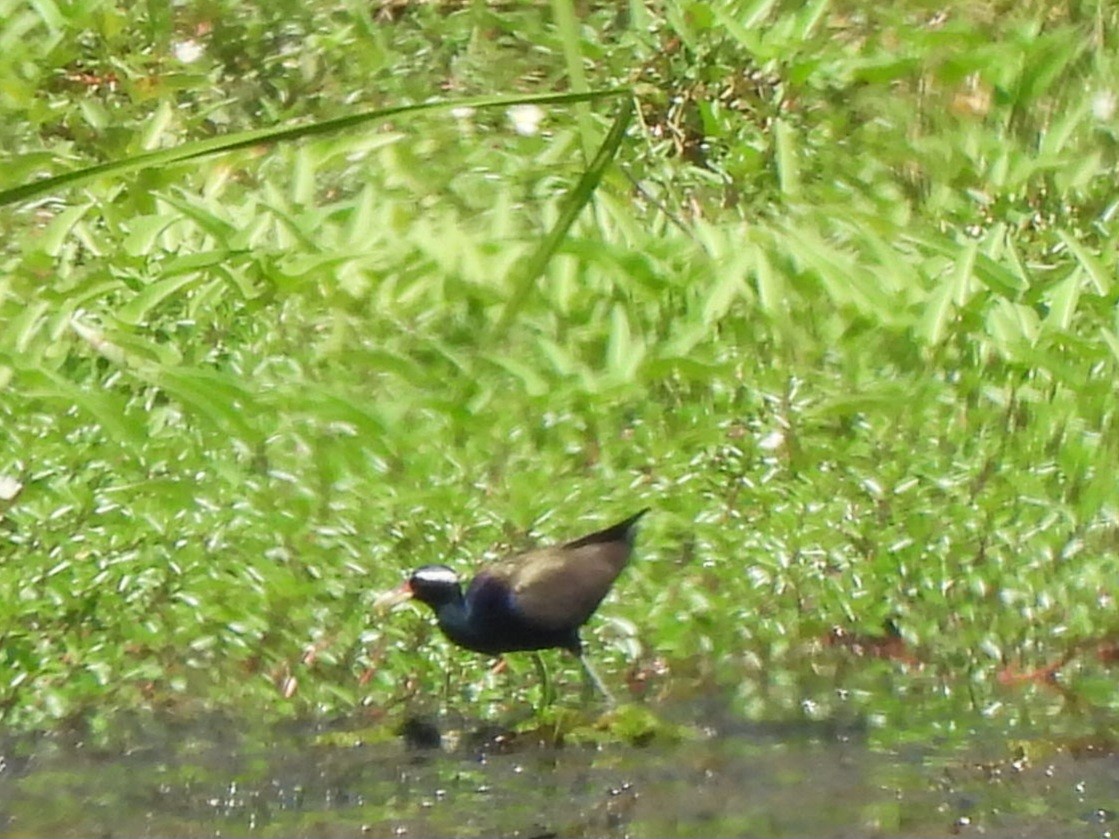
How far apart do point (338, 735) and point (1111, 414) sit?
173cm

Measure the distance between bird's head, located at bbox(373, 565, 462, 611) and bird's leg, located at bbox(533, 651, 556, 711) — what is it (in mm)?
194

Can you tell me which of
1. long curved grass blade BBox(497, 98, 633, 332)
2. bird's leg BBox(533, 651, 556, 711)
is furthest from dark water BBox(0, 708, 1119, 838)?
long curved grass blade BBox(497, 98, 633, 332)

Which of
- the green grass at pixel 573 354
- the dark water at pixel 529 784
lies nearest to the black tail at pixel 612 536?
the green grass at pixel 573 354

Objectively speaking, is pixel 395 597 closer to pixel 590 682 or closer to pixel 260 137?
pixel 590 682

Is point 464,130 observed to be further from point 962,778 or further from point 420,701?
point 962,778

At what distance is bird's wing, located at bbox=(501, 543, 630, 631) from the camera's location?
9.55 feet

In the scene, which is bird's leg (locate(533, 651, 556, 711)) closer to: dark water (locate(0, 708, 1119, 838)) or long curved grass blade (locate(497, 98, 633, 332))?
dark water (locate(0, 708, 1119, 838))

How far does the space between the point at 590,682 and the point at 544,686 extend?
0.08m

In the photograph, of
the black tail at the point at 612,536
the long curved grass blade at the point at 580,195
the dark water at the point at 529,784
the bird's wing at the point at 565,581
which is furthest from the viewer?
the black tail at the point at 612,536

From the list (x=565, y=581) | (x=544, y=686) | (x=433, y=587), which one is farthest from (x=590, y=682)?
(x=433, y=587)

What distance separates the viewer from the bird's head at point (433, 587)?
9.80 ft

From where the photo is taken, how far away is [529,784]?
2604 mm

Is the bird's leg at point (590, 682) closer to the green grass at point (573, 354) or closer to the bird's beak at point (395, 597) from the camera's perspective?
the green grass at point (573, 354)

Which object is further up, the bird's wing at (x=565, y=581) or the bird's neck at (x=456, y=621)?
the bird's wing at (x=565, y=581)
